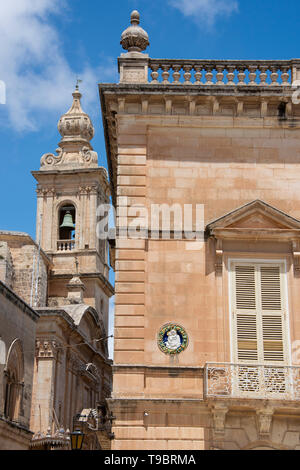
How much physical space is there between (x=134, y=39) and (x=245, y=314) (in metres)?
7.93

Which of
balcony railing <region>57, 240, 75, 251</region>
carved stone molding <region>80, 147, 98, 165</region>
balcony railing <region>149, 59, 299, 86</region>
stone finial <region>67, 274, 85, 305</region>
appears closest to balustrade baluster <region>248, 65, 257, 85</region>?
balcony railing <region>149, 59, 299, 86</region>

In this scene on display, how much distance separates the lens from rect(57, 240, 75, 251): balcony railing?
50.4 m

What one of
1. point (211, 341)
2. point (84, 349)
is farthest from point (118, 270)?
point (84, 349)

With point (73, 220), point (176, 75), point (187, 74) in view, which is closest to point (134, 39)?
point (176, 75)

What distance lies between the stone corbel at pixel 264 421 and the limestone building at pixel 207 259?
3 cm

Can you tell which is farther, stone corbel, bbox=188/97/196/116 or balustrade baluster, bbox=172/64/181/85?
balustrade baluster, bbox=172/64/181/85

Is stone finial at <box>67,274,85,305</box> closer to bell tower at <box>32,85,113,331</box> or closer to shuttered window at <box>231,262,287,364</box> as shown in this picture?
bell tower at <box>32,85,113,331</box>

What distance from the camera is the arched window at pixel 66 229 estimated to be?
50.5m

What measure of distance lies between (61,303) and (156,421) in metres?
31.5

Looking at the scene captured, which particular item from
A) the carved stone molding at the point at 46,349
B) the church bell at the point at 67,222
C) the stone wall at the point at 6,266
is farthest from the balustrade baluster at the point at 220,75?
the church bell at the point at 67,222

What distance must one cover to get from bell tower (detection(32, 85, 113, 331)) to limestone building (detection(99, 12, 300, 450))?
2856 cm

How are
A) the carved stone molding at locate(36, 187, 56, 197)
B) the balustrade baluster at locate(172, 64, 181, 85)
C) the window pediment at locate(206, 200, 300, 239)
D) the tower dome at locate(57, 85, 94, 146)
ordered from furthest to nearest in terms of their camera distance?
Answer: the tower dome at locate(57, 85, 94, 146) < the carved stone molding at locate(36, 187, 56, 197) < the balustrade baluster at locate(172, 64, 181, 85) < the window pediment at locate(206, 200, 300, 239)
